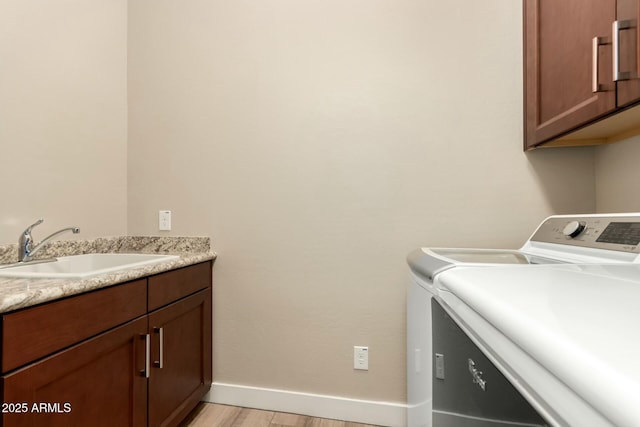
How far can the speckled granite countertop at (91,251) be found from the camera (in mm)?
781

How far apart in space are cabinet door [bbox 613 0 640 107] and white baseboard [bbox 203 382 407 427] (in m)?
1.50

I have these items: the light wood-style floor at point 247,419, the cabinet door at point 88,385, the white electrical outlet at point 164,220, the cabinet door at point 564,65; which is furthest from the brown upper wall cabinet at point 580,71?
the white electrical outlet at point 164,220

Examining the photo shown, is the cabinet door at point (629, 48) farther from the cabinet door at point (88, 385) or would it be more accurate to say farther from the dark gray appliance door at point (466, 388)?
Result: the cabinet door at point (88, 385)

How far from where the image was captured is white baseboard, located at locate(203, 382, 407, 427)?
1548 mm

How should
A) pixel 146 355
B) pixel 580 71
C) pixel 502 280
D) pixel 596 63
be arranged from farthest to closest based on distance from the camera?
pixel 146 355 → pixel 580 71 → pixel 596 63 → pixel 502 280

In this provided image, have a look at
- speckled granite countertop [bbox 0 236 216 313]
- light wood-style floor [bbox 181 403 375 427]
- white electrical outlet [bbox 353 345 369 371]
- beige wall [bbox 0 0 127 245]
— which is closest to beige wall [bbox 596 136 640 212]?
white electrical outlet [bbox 353 345 369 371]

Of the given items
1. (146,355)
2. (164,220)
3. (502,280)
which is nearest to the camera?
(502,280)

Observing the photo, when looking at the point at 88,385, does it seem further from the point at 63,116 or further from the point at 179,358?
the point at 63,116

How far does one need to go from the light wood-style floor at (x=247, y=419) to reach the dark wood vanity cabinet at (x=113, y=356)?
0.37 ft

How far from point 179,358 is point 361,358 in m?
0.86

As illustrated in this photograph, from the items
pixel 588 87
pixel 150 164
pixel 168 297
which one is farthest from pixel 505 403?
pixel 150 164

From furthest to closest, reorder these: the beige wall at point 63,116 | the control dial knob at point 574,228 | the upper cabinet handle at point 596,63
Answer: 1. the beige wall at point 63,116
2. the control dial knob at point 574,228
3. the upper cabinet handle at point 596,63

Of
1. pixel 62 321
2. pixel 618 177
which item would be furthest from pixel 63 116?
pixel 618 177

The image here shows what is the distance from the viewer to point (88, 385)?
0.95 metres
